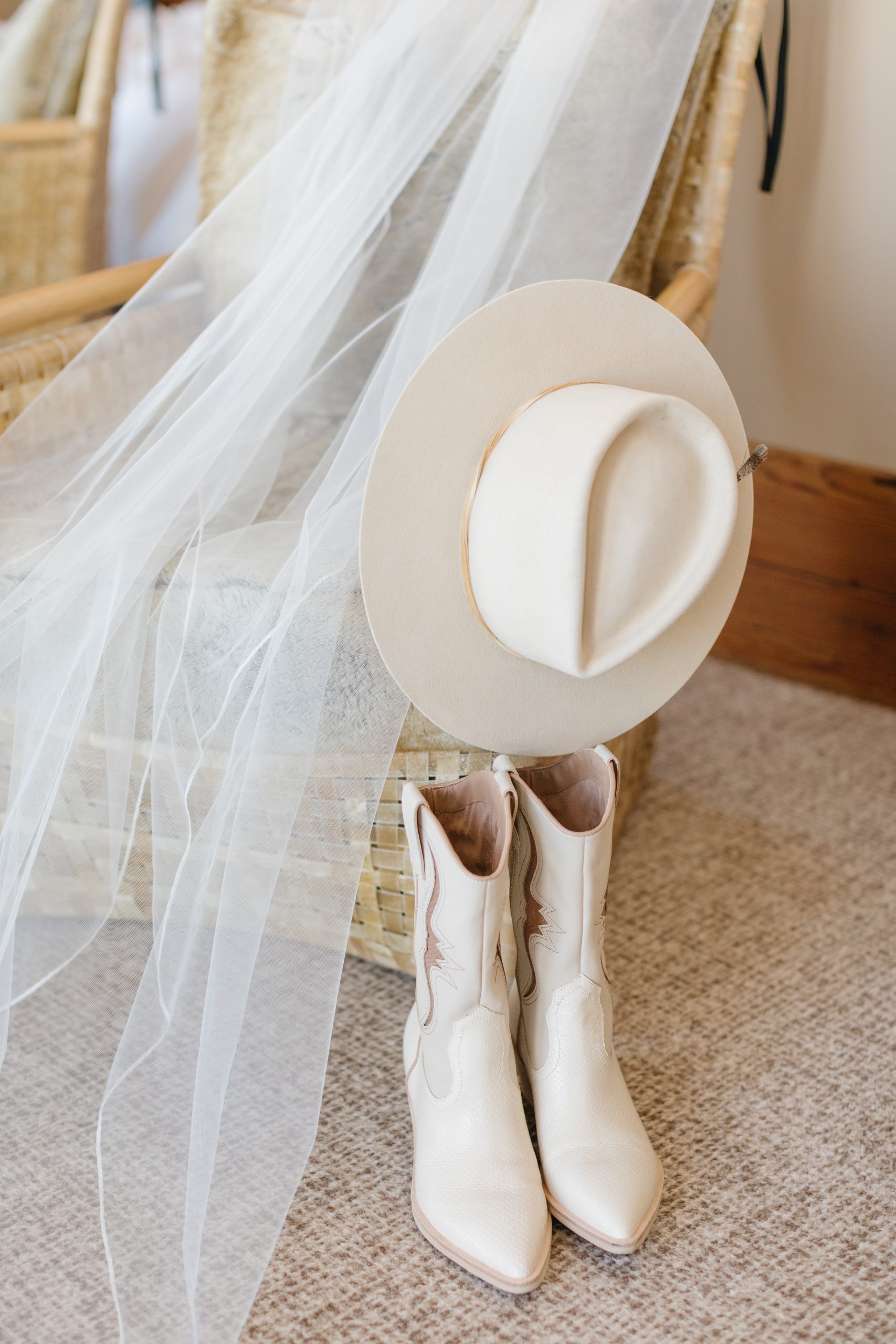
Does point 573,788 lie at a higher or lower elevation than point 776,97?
lower

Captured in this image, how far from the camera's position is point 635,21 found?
1.07 metres

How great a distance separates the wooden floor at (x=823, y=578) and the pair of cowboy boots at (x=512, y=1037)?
0.86 meters

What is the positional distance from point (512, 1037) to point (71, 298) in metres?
0.90

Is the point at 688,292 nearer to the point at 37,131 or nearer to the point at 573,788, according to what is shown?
the point at 573,788

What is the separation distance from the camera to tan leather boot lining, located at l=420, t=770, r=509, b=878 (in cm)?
88

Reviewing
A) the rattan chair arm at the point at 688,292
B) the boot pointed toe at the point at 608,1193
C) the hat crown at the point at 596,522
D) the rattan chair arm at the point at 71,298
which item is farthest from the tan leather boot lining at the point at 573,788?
the rattan chair arm at the point at 71,298

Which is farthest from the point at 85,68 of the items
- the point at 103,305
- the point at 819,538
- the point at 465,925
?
the point at 465,925

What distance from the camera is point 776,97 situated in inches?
49.9

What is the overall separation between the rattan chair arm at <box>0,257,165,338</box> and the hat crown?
24.6 inches

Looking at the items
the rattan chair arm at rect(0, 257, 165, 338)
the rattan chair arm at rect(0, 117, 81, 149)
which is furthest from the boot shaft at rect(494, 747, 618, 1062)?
the rattan chair arm at rect(0, 117, 81, 149)

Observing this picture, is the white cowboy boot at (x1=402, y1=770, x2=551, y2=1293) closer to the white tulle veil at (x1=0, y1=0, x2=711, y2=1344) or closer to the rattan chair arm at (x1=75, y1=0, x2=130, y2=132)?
the white tulle veil at (x1=0, y1=0, x2=711, y2=1344)

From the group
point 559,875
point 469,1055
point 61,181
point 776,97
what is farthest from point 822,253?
point 61,181

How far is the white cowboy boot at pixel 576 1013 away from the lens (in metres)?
0.84

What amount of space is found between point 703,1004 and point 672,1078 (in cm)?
11
